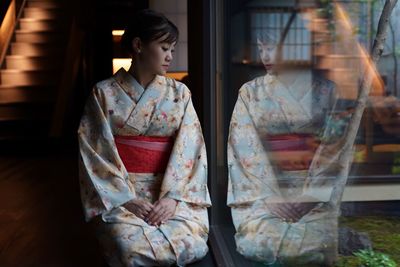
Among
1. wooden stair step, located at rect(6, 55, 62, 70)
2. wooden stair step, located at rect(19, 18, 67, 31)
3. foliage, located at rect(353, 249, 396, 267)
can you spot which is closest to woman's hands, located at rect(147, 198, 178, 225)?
foliage, located at rect(353, 249, 396, 267)

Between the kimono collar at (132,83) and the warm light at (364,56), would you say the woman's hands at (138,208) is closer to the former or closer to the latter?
the kimono collar at (132,83)

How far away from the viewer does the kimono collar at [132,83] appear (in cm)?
248

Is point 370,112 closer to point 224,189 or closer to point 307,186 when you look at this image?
point 307,186

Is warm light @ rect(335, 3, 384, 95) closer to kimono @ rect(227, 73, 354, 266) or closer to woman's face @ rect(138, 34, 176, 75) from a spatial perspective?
kimono @ rect(227, 73, 354, 266)

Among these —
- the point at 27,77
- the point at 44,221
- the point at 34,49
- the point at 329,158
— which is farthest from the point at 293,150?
the point at 34,49

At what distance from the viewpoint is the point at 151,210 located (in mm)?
2377

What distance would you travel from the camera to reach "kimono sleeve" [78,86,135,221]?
2.36 meters

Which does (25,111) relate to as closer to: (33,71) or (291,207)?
(33,71)

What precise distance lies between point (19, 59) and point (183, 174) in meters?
6.09

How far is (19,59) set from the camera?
7945mm

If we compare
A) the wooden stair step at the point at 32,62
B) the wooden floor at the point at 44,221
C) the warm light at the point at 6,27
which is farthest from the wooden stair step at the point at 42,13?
the wooden floor at the point at 44,221

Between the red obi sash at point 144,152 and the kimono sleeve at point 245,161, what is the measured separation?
0.29 metres

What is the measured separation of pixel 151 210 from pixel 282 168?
2.13ft

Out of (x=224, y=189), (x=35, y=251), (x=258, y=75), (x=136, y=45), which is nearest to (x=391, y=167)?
(x=258, y=75)
